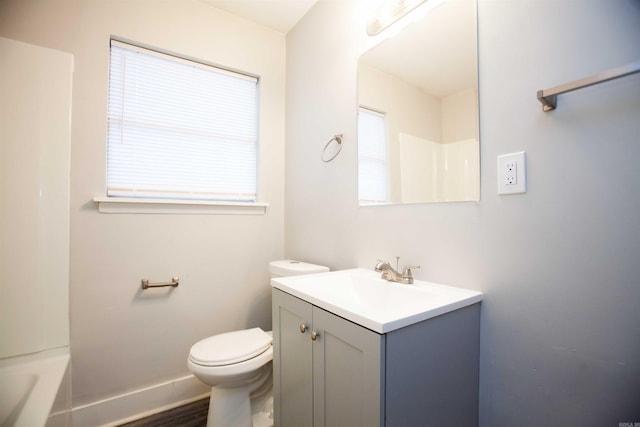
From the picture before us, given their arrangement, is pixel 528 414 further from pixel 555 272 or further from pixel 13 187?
pixel 13 187

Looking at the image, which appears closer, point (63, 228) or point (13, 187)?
point (13, 187)

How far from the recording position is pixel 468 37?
98 cm

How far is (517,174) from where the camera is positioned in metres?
0.85

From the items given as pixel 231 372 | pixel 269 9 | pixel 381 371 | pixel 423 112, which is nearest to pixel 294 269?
pixel 231 372

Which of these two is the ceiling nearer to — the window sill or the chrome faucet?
the window sill

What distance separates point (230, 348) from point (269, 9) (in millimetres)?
2179

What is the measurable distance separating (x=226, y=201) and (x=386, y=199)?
1161 millimetres

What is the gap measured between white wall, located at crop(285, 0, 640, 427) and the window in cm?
26

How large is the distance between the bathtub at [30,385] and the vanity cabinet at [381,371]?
2.76 ft

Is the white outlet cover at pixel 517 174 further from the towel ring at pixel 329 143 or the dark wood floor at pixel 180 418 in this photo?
the dark wood floor at pixel 180 418

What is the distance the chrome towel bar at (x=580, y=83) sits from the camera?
613 mm

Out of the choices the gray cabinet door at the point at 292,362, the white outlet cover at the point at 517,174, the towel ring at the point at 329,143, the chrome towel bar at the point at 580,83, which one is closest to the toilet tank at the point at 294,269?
the gray cabinet door at the point at 292,362

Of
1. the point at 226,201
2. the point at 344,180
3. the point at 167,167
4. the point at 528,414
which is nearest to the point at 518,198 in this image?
the point at 528,414

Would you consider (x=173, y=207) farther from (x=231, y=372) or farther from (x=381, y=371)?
(x=381, y=371)
